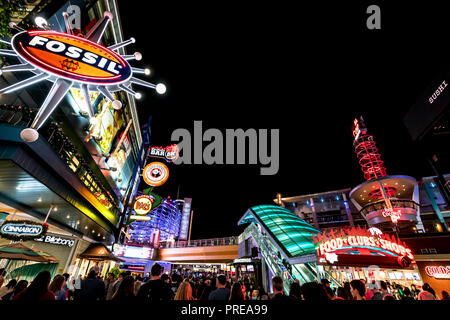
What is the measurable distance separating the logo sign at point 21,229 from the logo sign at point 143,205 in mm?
7594

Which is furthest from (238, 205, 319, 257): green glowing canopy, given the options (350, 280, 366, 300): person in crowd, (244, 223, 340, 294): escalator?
(350, 280, 366, 300): person in crowd

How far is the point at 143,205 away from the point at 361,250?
14636mm

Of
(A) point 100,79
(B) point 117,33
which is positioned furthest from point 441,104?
(B) point 117,33

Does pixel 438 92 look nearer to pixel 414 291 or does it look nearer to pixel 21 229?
pixel 21 229

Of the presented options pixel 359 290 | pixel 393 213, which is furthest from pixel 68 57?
pixel 393 213

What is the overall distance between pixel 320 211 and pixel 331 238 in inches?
1300

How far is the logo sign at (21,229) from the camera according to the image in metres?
7.26

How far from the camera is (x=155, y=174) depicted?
16.4 metres

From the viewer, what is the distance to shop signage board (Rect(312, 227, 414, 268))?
9.77m

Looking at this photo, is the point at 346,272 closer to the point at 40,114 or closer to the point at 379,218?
the point at 379,218

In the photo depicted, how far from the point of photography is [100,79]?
19.6 ft

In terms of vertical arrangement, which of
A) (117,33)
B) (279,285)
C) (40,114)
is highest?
(117,33)

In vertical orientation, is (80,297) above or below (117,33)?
below

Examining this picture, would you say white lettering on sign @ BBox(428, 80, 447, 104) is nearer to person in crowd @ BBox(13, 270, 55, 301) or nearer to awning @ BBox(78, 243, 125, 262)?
person in crowd @ BBox(13, 270, 55, 301)
